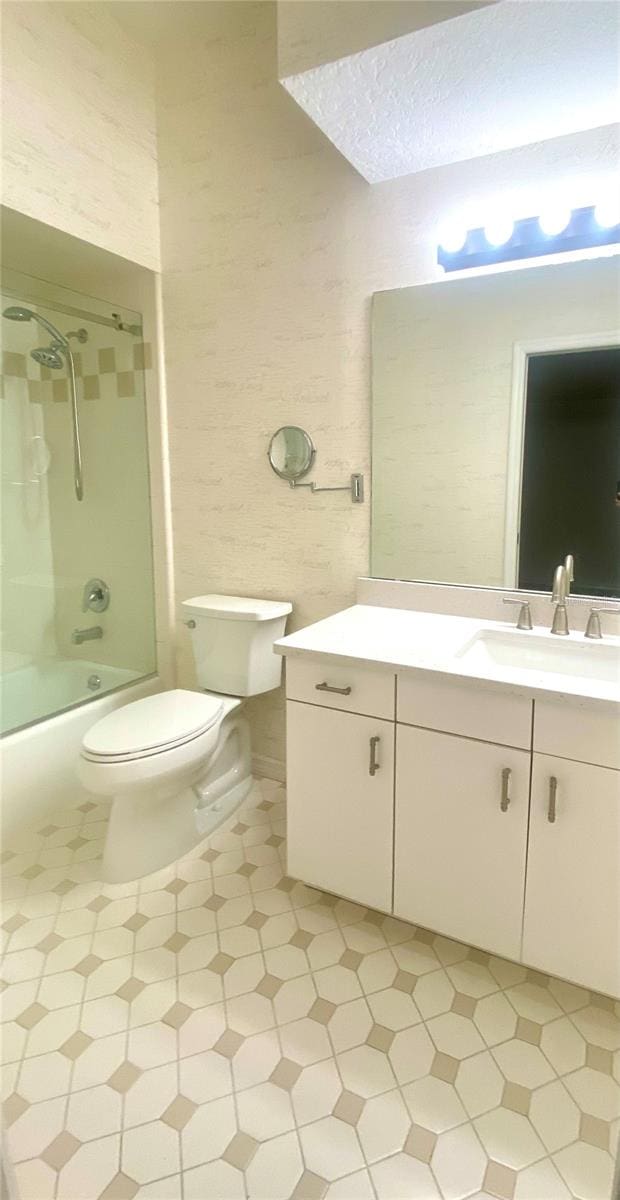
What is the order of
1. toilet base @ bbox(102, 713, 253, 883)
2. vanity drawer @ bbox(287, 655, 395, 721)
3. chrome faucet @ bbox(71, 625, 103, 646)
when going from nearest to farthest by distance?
vanity drawer @ bbox(287, 655, 395, 721), toilet base @ bbox(102, 713, 253, 883), chrome faucet @ bbox(71, 625, 103, 646)

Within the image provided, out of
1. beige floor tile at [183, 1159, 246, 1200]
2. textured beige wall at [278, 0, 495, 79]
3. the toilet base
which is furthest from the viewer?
the toilet base

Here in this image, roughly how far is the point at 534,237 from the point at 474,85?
368 mm

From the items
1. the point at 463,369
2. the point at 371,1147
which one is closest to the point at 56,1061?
the point at 371,1147

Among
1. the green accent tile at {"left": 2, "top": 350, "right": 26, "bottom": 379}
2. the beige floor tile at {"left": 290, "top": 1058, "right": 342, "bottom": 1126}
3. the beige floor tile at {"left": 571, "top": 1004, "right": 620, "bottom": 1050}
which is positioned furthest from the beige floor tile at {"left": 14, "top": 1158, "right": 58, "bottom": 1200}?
the green accent tile at {"left": 2, "top": 350, "right": 26, "bottom": 379}

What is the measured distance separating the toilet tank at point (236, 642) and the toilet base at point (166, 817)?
0.15 meters

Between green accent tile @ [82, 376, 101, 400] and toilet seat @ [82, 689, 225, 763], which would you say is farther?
green accent tile @ [82, 376, 101, 400]

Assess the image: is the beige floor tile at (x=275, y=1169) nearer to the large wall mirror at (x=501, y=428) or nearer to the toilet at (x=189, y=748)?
the toilet at (x=189, y=748)

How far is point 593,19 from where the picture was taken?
1184 mm

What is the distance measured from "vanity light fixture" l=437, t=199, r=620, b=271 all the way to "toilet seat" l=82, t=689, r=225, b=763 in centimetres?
152

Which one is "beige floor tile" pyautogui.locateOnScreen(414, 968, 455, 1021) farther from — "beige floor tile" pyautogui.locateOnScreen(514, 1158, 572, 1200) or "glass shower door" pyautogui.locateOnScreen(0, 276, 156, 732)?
"glass shower door" pyautogui.locateOnScreen(0, 276, 156, 732)

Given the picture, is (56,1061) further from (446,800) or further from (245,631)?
(245,631)

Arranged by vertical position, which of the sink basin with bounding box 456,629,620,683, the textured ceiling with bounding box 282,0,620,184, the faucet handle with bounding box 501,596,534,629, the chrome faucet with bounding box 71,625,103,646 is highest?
the textured ceiling with bounding box 282,0,620,184

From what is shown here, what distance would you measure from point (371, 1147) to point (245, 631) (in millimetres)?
1367

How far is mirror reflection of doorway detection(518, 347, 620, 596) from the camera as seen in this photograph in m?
1.57
